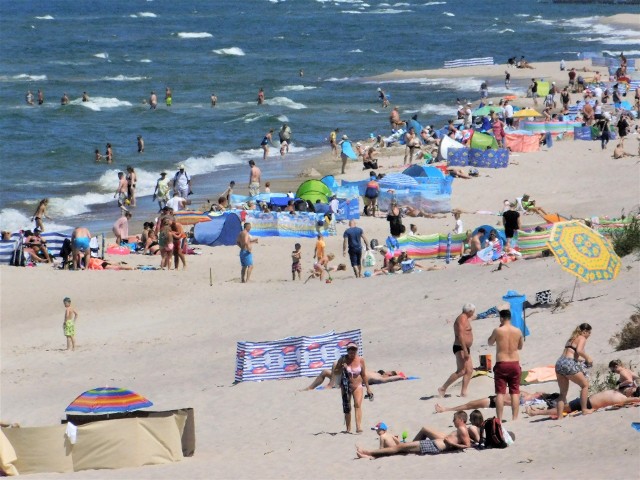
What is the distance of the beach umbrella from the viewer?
14.2 meters

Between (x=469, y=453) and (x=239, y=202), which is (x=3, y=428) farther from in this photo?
(x=239, y=202)

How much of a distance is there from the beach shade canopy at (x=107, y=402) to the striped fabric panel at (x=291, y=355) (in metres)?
2.68

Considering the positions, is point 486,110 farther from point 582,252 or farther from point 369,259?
point 582,252

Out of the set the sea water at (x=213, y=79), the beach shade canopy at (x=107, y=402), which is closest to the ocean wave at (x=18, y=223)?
the sea water at (x=213, y=79)

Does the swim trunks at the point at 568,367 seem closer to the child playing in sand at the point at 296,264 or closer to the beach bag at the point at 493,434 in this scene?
the beach bag at the point at 493,434

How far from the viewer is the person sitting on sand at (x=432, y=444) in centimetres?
1159

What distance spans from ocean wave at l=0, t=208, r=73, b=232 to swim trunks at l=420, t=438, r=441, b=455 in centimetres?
1679

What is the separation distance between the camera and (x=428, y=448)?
11.7m

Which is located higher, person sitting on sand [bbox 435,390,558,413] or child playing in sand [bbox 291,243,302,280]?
person sitting on sand [bbox 435,390,558,413]

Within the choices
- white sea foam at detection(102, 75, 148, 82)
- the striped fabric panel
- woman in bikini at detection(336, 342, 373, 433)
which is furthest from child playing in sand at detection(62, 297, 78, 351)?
white sea foam at detection(102, 75, 148, 82)

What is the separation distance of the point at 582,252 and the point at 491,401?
2.60 metres

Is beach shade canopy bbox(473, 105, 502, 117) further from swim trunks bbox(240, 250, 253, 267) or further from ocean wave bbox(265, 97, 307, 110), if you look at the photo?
swim trunks bbox(240, 250, 253, 267)

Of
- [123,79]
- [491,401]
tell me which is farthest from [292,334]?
[123,79]

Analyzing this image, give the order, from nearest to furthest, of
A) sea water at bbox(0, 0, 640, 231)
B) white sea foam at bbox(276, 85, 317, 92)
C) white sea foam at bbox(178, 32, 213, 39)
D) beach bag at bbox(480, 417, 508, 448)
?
beach bag at bbox(480, 417, 508, 448)
sea water at bbox(0, 0, 640, 231)
white sea foam at bbox(276, 85, 317, 92)
white sea foam at bbox(178, 32, 213, 39)
